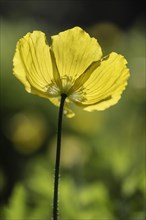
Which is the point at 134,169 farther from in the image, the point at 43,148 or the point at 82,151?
the point at 43,148

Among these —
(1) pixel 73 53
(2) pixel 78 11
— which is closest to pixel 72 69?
(1) pixel 73 53

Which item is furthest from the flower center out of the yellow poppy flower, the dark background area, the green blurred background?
the dark background area

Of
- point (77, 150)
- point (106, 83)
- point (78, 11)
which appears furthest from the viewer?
point (78, 11)

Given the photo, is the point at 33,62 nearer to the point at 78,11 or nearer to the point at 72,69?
the point at 72,69

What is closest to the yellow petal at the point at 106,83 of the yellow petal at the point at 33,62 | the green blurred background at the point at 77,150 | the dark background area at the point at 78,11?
the yellow petal at the point at 33,62

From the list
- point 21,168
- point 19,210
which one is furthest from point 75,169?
point 21,168

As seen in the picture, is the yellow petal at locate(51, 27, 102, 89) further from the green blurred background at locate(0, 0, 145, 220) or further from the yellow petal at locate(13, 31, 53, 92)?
the green blurred background at locate(0, 0, 145, 220)

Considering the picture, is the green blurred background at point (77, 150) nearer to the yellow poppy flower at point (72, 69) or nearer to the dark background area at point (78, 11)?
the yellow poppy flower at point (72, 69)
